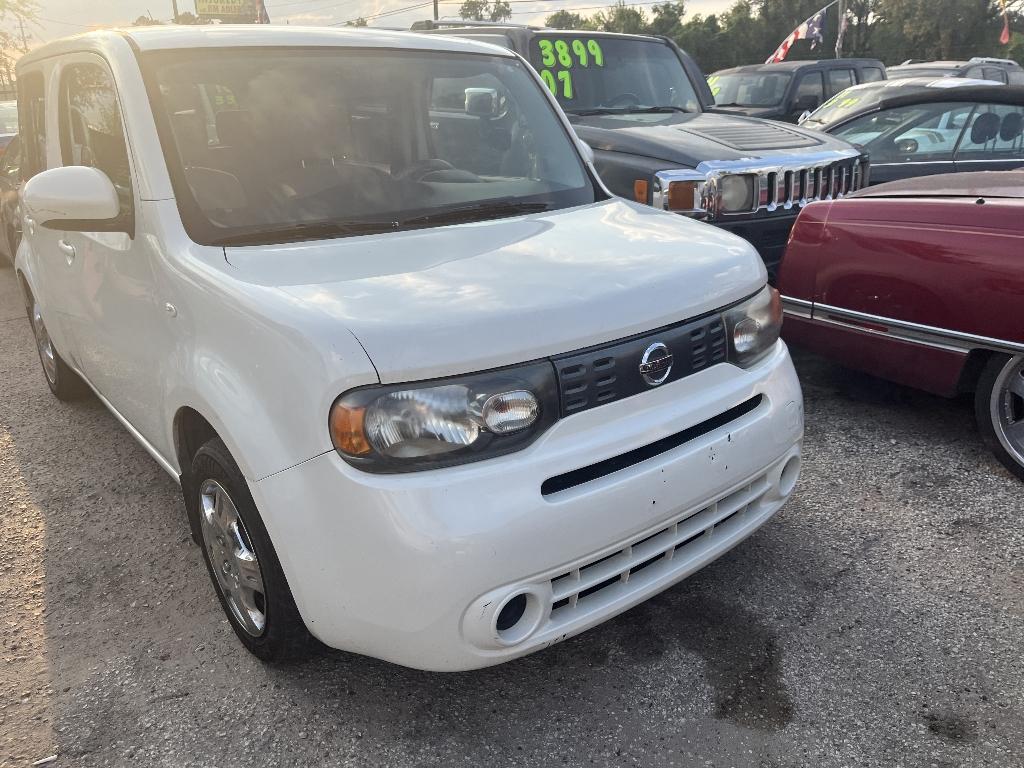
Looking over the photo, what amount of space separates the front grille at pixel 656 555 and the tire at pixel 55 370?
3346 millimetres

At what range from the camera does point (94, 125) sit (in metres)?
2.99

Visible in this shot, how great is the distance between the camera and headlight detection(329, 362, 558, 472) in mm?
1852

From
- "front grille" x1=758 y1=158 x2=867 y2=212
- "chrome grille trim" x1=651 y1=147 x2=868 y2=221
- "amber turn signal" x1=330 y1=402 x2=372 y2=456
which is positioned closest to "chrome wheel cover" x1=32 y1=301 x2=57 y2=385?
"amber turn signal" x1=330 y1=402 x2=372 y2=456

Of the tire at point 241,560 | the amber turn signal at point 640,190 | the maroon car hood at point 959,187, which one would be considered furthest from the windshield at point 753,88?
the tire at point 241,560

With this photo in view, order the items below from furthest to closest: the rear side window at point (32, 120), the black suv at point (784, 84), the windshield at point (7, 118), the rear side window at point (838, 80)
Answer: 1. the rear side window at point (838, 80)
2. the black suv at point (784, 84)
3. the windshield at point (7, 118)
4. the rear side window at point (32, 120)

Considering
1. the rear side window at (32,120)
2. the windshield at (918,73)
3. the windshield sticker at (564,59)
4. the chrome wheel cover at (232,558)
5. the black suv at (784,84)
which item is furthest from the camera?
the windshield at (918,73)

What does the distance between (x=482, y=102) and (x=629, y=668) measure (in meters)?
2.26

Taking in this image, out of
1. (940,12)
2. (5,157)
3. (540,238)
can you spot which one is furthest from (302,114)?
(940,12)

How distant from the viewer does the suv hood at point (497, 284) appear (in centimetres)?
190

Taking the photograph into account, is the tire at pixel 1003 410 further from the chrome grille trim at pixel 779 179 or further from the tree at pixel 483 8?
the tree at pixel 483 8

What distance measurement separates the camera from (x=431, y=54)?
126 inches

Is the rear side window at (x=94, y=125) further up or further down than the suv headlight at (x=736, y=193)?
further up

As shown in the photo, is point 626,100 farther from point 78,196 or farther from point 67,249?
point 78,196

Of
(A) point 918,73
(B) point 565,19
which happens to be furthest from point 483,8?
(A) point 918,73
